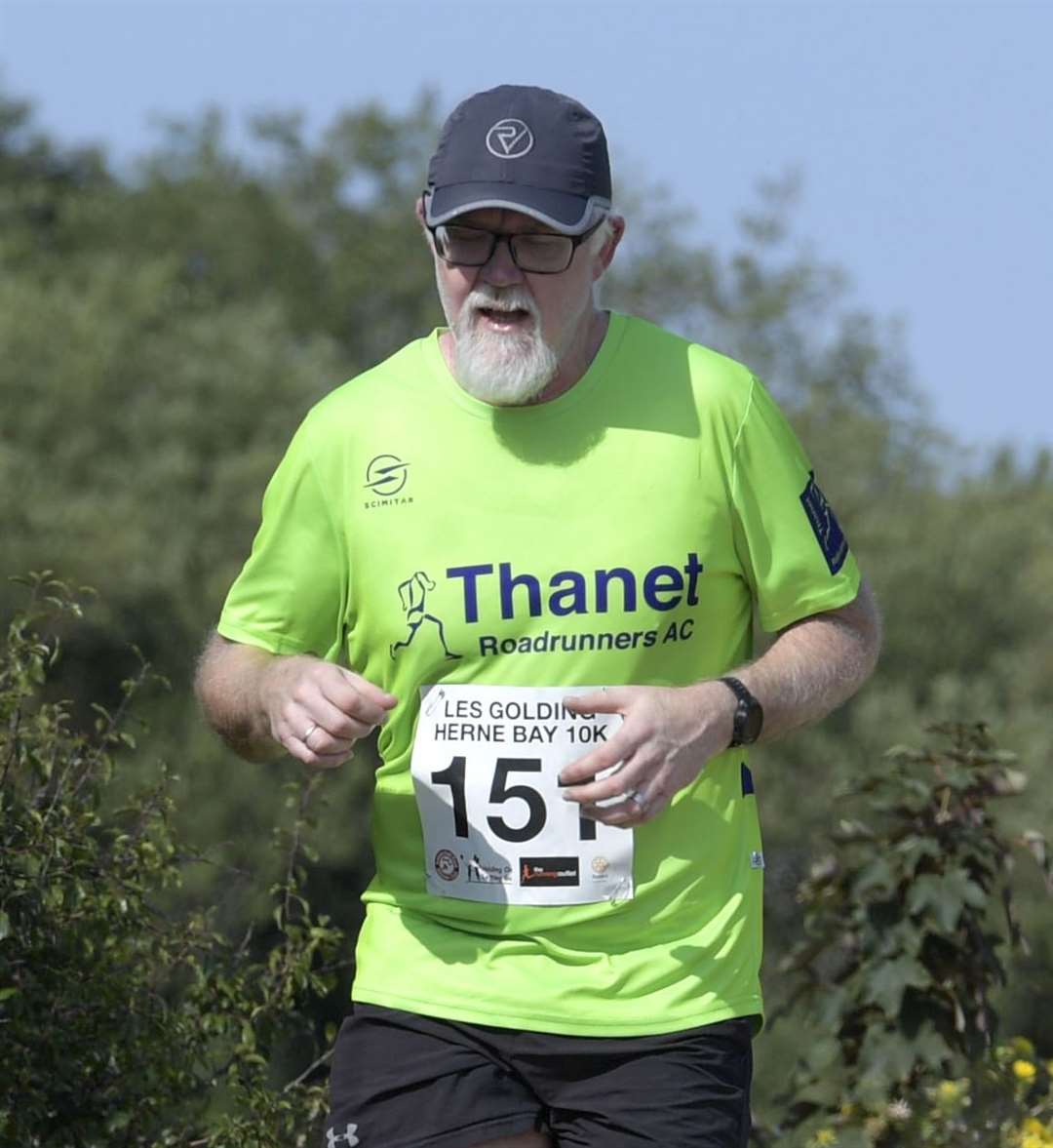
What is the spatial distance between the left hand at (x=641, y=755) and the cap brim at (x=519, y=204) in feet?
2.54

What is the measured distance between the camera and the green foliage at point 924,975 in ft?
19.7

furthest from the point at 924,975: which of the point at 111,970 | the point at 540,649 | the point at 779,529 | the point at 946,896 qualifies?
the point at 540,649

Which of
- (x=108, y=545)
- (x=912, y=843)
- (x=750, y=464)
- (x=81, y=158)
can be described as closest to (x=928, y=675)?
(x=108, y=545)

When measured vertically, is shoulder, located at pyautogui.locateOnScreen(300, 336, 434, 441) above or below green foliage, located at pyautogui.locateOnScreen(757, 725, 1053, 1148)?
above

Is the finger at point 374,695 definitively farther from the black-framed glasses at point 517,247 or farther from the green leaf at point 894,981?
the green leaf at point 894,981

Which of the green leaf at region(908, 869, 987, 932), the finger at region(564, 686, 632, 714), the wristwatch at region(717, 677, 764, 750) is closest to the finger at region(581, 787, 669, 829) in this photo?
the finger at region(564, 686, 632, 714)

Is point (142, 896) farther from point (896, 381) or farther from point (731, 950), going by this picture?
point (896, 381)

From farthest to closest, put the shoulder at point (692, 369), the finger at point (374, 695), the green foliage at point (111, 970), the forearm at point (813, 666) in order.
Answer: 1. the green foliage at point (111, 970)
2. the shoulder at point (692, 369)
3. the forearm at point (813, 666)
4. the finger at point (374, 695)

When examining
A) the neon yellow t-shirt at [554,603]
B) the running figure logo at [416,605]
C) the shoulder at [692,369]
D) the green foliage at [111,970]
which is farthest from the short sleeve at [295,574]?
the green foliage at [111,970]

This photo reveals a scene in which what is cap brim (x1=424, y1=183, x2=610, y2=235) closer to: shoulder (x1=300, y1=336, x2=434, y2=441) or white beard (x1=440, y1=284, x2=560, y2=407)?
white beard (x1=440, y1=284, x2=560, y2=407)

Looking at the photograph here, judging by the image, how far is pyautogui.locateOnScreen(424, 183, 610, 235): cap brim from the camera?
377 cm

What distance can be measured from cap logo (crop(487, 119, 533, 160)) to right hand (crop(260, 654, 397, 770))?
88cm

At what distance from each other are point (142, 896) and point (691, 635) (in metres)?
1.43

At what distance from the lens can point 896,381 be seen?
144ft
